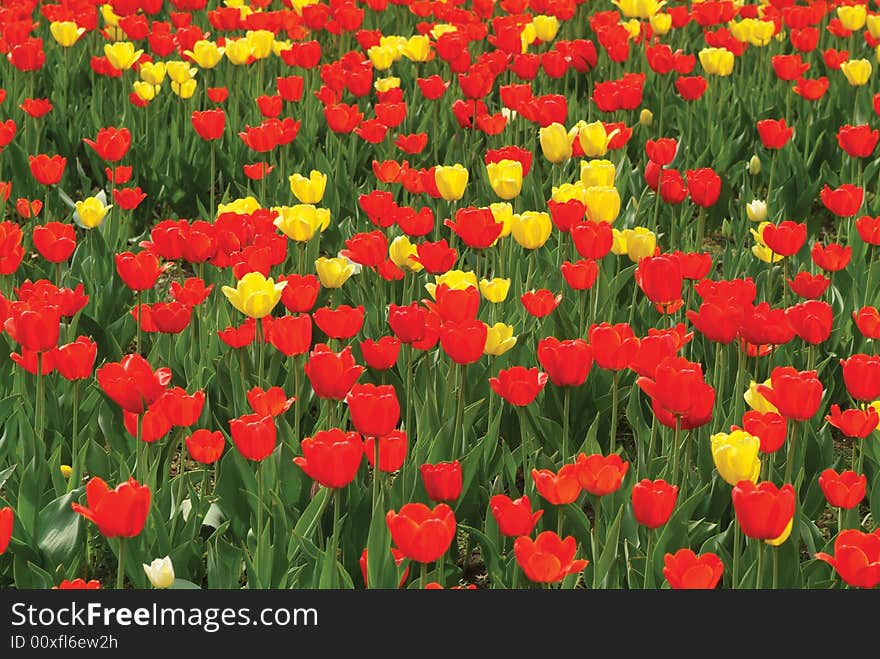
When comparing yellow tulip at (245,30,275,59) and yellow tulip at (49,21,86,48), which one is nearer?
yellow tulip at (245,30,275,59)

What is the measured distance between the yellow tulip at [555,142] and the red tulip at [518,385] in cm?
176

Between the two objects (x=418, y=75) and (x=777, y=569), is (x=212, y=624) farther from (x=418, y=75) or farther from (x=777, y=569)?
(x=418, y=75)

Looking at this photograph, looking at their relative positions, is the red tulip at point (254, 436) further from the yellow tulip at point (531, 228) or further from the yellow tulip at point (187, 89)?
the yellow tulip at point (187, 89)

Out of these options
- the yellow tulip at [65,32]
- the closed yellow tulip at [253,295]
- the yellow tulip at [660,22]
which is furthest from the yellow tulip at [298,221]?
the yellow tulip at [660,22]

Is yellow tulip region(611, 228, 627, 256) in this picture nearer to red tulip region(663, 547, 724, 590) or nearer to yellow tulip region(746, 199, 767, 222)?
yellow tulip region(746, 199, 767, 222)

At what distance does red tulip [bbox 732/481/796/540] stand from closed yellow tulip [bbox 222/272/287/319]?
1.32 meters

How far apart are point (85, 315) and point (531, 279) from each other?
1.25 m

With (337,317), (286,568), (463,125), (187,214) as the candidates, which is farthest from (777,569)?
(187,214)

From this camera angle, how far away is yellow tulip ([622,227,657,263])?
3.58 meters

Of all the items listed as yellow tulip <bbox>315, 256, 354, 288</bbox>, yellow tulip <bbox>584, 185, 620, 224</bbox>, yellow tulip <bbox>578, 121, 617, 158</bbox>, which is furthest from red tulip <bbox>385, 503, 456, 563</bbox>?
yellow tulip <bbox>578, 121, 617, 158</bbox>

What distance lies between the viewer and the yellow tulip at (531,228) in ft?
12.0

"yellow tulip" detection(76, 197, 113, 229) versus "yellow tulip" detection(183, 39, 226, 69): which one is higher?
"yellow tulip" detection(76, 197, 113, 229)

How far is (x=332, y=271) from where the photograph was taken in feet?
11.4

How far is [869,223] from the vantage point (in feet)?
12.2
